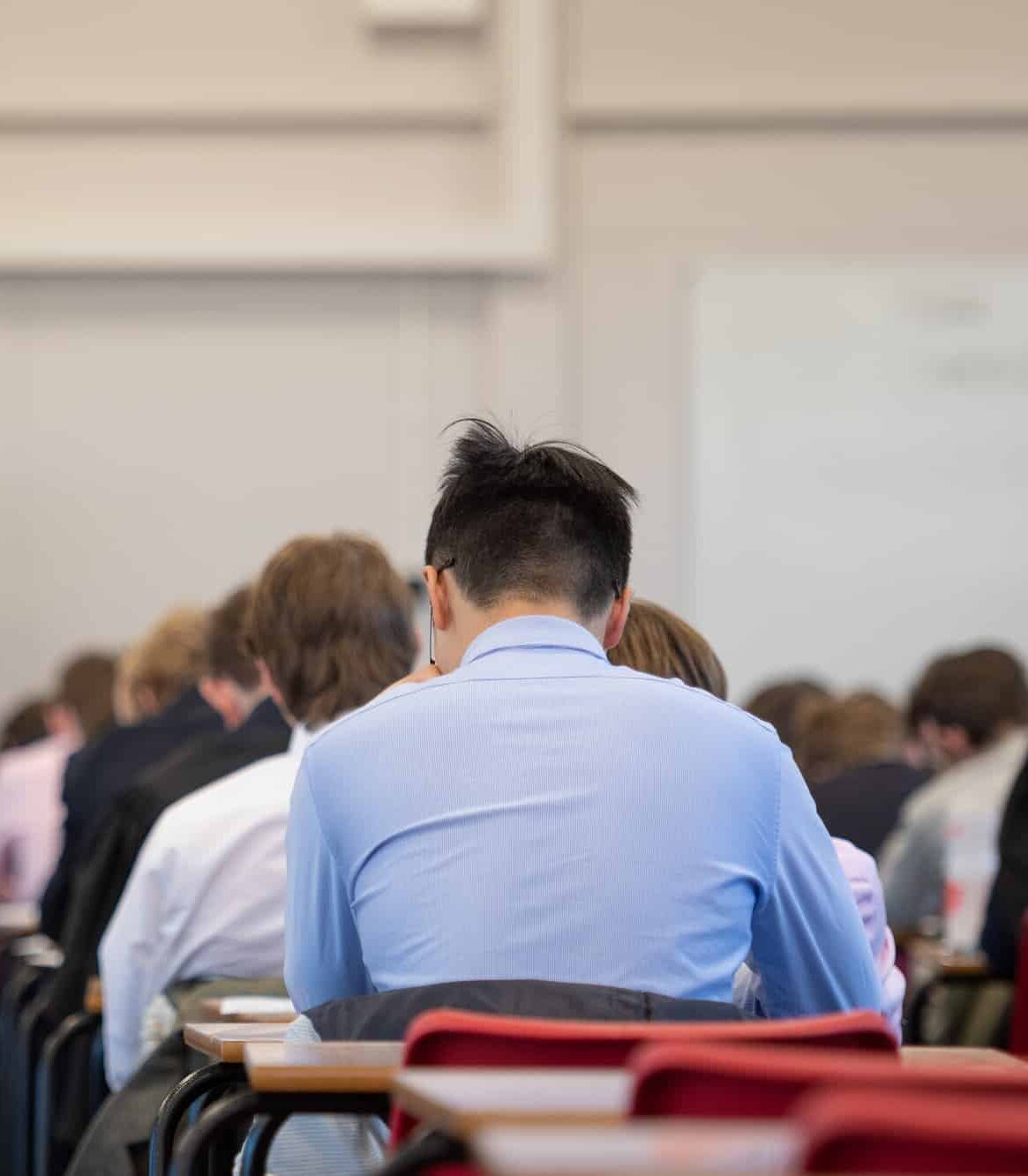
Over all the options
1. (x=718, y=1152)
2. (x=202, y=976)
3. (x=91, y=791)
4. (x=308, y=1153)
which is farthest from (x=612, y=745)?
(x=91, y=791)

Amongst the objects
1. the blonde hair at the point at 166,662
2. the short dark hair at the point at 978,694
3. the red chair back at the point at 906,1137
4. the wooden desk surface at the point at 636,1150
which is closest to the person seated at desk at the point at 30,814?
the blonde hair at the point at 166,662

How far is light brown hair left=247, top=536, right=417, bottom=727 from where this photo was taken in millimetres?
3445

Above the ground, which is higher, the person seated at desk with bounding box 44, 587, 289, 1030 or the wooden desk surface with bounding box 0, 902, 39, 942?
the person seated at desk with bounding box 44, 587, 289, 1030

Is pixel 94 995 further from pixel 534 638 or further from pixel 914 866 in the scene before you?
pixel 914 866

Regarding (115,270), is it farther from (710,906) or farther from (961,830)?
(710,906)

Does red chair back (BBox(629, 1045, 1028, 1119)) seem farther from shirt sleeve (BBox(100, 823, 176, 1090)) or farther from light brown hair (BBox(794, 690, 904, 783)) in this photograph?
light brown hair (BBox(794, 690, 904, 783))

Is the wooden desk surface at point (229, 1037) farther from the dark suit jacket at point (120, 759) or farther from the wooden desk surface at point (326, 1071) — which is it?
the dark suit jacket at point (120, 759)

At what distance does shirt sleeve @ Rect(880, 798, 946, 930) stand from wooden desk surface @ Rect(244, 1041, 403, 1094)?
12.1 ft

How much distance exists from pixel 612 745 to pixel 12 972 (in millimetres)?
4182

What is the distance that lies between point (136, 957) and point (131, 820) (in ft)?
2.17

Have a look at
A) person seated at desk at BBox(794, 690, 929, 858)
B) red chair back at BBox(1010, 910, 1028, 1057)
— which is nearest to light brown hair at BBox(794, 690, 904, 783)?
person seated at desk at BBox(794, 690, 929, 858)

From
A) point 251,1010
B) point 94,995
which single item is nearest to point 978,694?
point 94,995

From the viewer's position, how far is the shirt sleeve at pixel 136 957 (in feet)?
11.4

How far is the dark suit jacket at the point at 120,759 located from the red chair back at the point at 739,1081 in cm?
369
